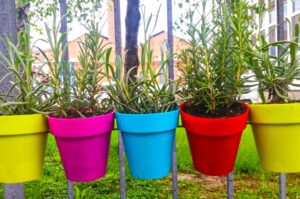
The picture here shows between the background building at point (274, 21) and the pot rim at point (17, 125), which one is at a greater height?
the background building at point (274, 21)

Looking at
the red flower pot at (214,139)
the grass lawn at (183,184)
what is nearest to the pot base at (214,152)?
the red flower pot at (214,139)

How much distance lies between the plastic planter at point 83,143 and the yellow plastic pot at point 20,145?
37 millimetres

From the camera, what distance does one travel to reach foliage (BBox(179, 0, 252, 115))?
1.99ft

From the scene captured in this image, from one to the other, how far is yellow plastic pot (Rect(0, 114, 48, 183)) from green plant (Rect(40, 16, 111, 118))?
0.05 m

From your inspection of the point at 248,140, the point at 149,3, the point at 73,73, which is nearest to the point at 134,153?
the point at 73,73

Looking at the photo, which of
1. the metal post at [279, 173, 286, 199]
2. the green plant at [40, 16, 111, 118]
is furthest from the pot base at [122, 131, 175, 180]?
the metal post at [279, 173, 286, 199]

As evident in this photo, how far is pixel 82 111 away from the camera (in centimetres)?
62

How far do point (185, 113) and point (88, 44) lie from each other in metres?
0.27

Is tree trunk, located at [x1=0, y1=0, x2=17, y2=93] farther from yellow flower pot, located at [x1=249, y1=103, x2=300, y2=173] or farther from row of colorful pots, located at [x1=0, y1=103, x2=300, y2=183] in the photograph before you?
yellow flower pot, located at [x1=249, y1=103, x2=300, y2=173]

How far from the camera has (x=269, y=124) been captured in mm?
585

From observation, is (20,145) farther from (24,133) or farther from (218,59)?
(218,59)

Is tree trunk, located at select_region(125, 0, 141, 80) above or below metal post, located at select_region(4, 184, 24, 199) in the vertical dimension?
above

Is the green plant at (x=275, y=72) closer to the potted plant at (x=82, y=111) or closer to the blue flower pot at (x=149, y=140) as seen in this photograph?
the blue flower pot at (x=149, y=140)

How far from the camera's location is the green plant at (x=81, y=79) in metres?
0.62
